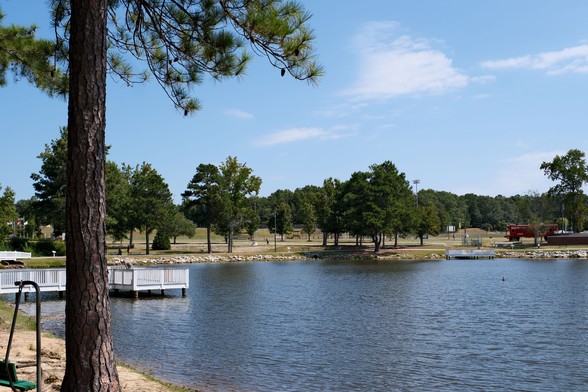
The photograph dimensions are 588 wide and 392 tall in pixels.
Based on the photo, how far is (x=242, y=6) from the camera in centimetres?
975

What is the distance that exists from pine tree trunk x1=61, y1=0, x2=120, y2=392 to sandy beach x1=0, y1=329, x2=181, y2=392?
4.22 metres

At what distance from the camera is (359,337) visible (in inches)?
857

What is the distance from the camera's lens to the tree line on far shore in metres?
63.1

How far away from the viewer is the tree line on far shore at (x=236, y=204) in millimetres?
63094

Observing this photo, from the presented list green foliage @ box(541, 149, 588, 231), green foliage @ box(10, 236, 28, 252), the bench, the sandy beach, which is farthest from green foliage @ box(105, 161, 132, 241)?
green foliage @ box(541, 149, 588, 231)

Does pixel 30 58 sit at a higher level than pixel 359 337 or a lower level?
higher

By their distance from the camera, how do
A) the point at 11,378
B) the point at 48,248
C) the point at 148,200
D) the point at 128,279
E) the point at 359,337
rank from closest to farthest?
the point at 11,378 → the point at 359,337 → the point at 128,279 → the point at 48,248 → the point at 148,200

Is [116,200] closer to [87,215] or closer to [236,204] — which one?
[236,204]

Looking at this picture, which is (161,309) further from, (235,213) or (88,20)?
(235,213)

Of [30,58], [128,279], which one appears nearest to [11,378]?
[30,58]

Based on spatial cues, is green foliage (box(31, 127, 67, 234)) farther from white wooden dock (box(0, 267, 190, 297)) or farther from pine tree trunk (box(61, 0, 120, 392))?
pine tree trunk (box(61, 0, 120, 392))

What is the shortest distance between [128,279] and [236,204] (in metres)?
49.0

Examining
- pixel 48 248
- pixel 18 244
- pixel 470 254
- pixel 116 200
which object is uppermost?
pixel 116 200

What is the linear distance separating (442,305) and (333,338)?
11.8m
